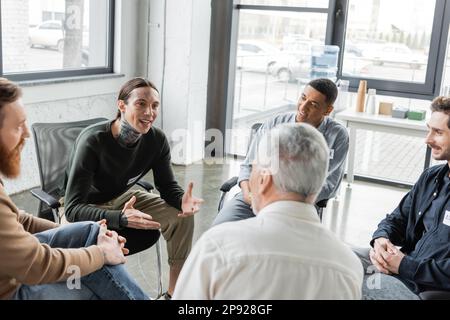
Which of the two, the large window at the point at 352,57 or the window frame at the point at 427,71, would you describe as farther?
the large window at the point at 352,57

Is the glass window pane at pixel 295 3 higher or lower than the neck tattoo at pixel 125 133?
higher

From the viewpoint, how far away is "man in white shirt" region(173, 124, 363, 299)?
1.15m

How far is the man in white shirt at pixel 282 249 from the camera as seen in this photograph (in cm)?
115

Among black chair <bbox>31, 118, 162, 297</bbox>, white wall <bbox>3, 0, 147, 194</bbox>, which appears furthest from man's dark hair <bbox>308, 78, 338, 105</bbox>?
white wall <bbox>3, 0, 147, 194</bbox>

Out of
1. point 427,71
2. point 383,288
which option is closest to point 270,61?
point 427,71

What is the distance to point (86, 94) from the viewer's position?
4578 millimetres

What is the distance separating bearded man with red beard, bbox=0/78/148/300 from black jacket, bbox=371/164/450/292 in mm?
1085

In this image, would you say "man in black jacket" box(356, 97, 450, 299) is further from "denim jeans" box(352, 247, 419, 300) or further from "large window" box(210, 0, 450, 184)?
"large window" box(210, 0, 450, 184)

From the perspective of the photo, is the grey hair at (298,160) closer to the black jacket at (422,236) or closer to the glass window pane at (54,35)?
the black jacket at (422,236)

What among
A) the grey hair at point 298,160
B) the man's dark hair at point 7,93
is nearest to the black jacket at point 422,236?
the grey hair at point 298,160

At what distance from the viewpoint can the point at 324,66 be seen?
5000 millimetres

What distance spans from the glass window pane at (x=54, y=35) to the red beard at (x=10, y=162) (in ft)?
8.40

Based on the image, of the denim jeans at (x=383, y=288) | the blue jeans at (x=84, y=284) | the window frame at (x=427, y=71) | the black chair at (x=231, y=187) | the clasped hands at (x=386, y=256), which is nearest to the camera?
the blue jeans at (x=84, y=284)

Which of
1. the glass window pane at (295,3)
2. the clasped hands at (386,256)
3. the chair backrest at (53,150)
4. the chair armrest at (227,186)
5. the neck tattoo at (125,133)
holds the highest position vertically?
the glass window pane at (295,3)
